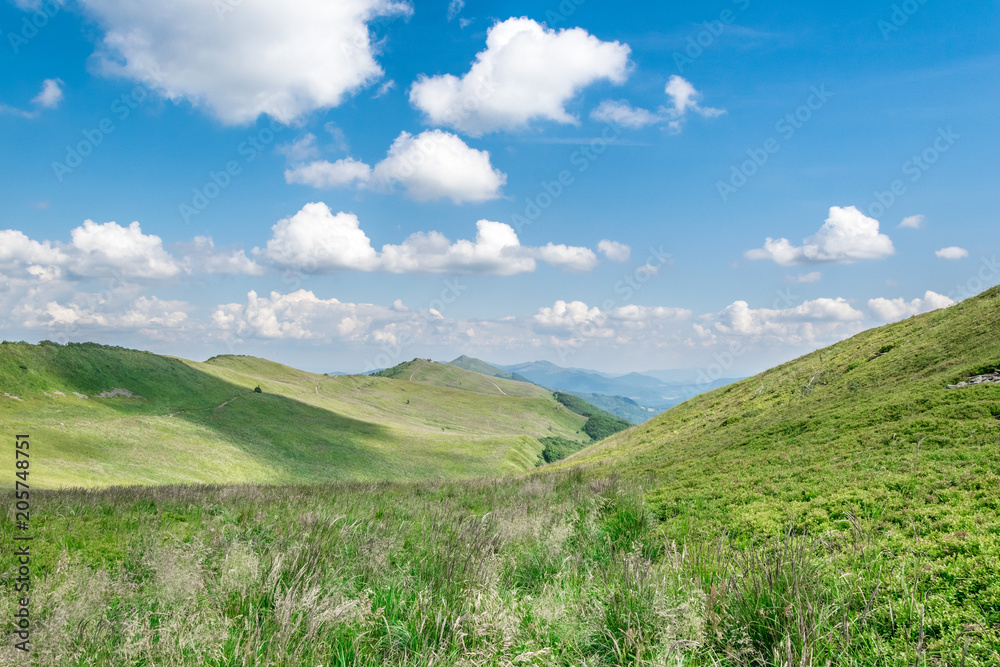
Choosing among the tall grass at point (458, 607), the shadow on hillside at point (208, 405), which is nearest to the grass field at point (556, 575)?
the tall grass at point (458, 607)

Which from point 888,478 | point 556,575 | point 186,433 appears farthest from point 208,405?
point 888,478

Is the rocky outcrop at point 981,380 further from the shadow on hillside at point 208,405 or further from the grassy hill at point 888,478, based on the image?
the shadow on hillside at point 208,405

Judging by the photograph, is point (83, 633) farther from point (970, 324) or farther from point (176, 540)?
point (970, 324)

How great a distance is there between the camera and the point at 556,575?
611 centimetres

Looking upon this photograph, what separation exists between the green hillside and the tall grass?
35119 millimetres

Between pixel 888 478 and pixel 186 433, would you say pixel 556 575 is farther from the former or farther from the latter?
pixel 186 433

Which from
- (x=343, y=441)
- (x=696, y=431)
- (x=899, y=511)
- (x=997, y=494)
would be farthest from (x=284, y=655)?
(x=343, y=441)

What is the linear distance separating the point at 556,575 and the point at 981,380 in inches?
790

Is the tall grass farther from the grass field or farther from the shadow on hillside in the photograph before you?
the shadow on hillside

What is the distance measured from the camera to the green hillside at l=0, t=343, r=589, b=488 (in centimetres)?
4578

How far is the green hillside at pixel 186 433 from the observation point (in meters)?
45.8

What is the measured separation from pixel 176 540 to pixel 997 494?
1462 cm

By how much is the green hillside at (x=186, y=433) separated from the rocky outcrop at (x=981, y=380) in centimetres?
4763

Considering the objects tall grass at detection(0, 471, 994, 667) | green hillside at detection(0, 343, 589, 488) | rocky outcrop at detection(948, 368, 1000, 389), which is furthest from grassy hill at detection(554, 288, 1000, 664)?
green hillside at detection(0, 343, 589, 488)
